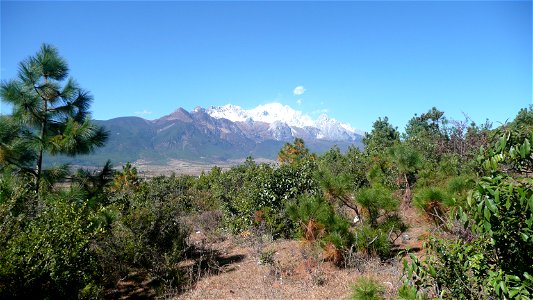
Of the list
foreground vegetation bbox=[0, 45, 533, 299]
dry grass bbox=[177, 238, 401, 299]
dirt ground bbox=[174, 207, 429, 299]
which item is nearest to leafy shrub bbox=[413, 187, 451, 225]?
foreground vegetation bbox=[0, 45, 533, 299]

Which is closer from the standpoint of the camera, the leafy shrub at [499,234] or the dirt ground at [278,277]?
the leafy shrub at [499,234]

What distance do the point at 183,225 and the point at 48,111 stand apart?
3.96 metres

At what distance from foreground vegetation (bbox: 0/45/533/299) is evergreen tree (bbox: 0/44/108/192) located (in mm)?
23

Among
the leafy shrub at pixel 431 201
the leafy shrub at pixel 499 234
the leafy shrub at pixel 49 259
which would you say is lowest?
the leafy shrub at pixel 49 259

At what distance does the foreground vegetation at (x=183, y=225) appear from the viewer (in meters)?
2.34

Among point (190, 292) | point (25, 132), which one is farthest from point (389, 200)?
point (25, 132)

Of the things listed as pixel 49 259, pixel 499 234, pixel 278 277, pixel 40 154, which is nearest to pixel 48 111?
pixel 40 154

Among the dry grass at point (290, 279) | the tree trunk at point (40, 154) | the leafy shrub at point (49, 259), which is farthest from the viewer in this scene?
the tree trunk at point (40, 154)

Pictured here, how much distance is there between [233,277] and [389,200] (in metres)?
3.82

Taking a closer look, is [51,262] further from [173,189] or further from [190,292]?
[173,189]

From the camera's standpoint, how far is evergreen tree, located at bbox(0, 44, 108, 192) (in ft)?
22.1

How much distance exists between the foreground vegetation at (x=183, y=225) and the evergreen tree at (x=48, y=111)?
2 cm

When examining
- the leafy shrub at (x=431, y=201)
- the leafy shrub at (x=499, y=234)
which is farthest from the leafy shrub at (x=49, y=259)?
the leafy shrub at (x=431, y=201)

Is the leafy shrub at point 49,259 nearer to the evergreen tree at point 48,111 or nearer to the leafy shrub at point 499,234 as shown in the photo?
the evergreen tree at point 48,111
